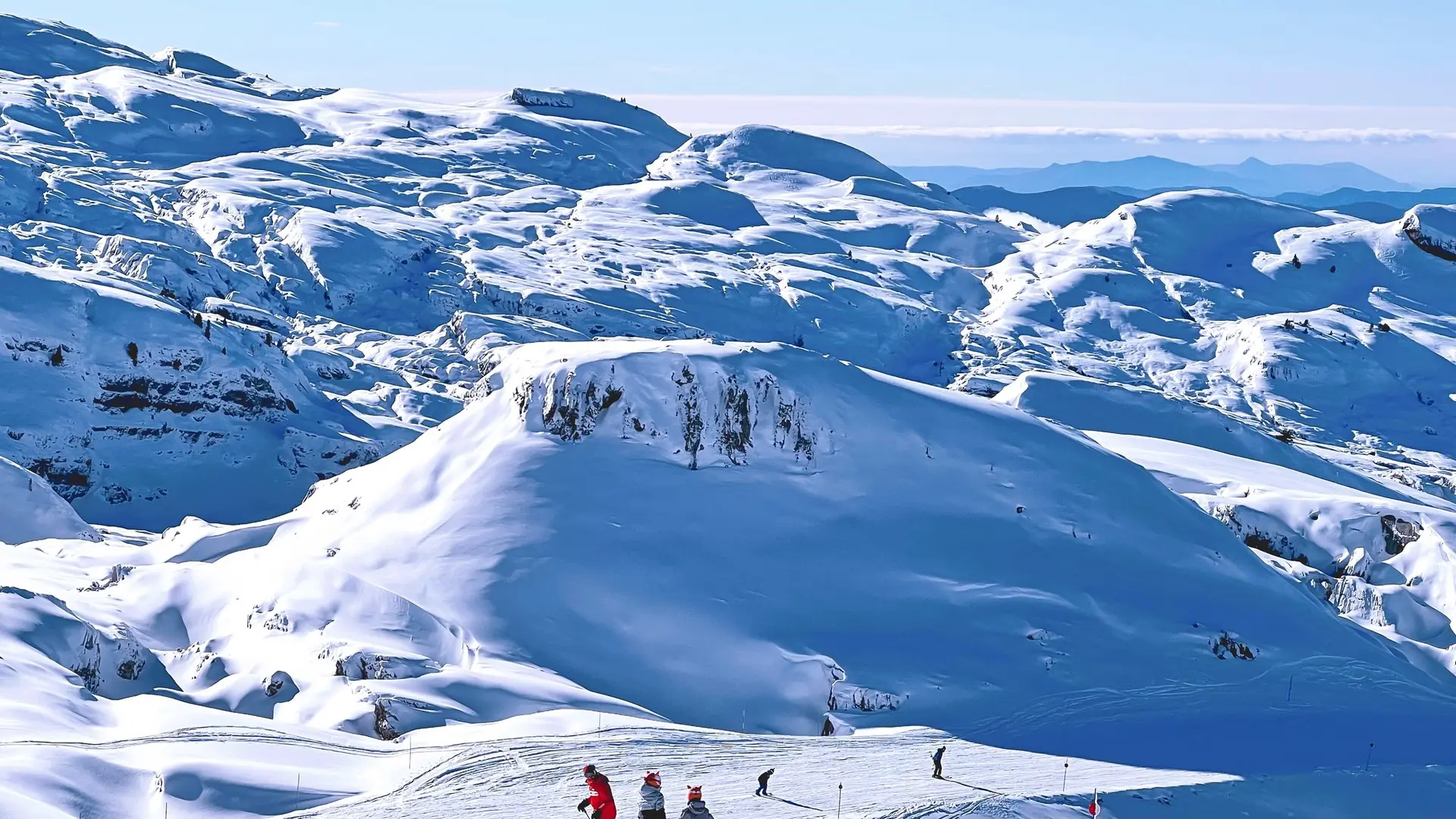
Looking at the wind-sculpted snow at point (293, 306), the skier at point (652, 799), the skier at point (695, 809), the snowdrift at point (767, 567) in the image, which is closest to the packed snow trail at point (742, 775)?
the snowdrift at point (767, 567)

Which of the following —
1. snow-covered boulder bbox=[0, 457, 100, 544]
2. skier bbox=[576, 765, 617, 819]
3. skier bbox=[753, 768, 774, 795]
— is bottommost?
snow-covered boulder bbox=[0, 457, 100, 544]

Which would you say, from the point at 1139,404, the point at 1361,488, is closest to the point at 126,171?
the point at 1139,404

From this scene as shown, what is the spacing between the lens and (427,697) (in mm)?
37219

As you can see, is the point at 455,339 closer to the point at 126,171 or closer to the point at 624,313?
the point at 624,313

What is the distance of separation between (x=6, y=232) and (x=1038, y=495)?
429 ft

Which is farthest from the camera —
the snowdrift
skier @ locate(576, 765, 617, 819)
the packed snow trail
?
the snowdrift

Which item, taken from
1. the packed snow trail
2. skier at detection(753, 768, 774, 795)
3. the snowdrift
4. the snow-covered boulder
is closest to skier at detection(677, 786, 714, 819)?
the packed snow trail

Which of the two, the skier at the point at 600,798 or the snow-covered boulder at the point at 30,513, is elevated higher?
the skier at the point at 600,798

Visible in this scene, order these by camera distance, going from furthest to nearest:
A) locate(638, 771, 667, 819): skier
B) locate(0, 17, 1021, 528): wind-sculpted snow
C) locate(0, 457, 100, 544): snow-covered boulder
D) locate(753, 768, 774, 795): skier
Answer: locate(0, 17, 1021, 528): wind-sculpted snow
locate(0, 457, 100, 544): snow-covered boulder
locate(753, 768, 774, 795): skier
locate(638, 771, 667, 819): skier

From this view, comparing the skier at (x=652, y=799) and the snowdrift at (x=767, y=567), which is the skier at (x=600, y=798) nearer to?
the skier at (x=652, y=799)

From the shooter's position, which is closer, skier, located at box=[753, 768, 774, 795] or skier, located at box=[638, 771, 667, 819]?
skier, located at box=[638, 771, 667, 819]

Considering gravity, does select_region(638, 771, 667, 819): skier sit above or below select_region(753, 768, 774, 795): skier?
above

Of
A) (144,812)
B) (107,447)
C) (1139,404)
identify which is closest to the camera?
(144,812)

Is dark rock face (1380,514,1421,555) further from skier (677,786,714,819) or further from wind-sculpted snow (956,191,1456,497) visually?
wind-sculpted snow (956,191,1456,497)
